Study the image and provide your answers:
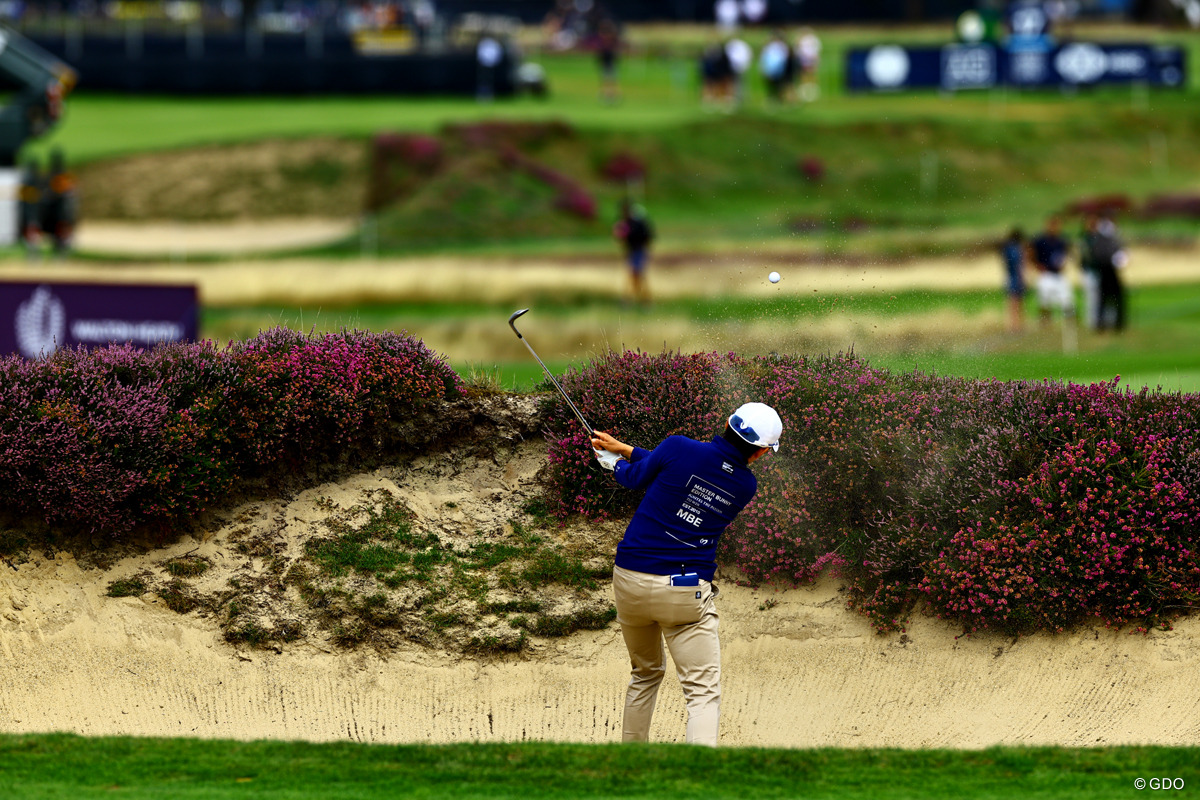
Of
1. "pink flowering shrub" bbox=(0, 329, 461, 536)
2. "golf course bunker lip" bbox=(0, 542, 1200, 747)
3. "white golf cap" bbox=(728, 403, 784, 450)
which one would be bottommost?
"golf course bunker lip" bbox=(0, 542, 1200, 747)

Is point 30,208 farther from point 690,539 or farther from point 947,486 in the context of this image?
point 690,539

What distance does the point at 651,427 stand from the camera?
459 inches

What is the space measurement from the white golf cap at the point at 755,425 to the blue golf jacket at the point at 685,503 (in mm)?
151

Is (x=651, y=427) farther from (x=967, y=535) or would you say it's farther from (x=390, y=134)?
(x=390, y=134)

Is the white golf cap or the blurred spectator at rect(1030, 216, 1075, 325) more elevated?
the white golf cap

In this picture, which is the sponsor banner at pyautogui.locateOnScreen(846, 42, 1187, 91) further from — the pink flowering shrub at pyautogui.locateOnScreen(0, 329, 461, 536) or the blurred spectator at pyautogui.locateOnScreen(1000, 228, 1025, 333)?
the pink flowering shrub at pyautogui.locateOnScreen(0, 329, 461, 536)

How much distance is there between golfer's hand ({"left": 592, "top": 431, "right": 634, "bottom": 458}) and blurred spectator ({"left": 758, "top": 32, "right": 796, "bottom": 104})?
4573 centimetres

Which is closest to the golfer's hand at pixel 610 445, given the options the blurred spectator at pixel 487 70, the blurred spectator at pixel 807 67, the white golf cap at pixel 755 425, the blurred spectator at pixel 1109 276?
the white golf cap at pixel 755 425

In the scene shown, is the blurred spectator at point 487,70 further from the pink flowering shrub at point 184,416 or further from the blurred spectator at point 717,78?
the pink flowering shrub at point 184,416

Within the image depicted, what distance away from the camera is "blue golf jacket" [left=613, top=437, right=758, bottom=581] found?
8.56 metres

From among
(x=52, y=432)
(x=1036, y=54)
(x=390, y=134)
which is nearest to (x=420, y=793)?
(x=52, y=432)

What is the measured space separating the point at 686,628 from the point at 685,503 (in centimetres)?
81

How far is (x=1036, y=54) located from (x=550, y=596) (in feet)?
161

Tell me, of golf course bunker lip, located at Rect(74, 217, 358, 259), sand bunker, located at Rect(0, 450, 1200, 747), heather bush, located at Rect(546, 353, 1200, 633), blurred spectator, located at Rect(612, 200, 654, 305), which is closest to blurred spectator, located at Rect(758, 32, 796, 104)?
golf course bunker lip, located at Rect(74, 217, 358, 259)
